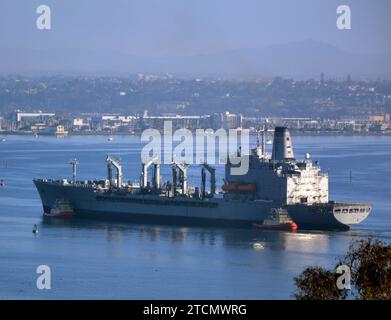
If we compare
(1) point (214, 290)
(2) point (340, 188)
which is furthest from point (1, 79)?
(1) point (214, 290)

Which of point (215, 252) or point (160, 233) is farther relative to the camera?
point (160, 233)

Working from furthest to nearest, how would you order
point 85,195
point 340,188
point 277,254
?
1. point 340,188
2. point 85,195
3. point 277,254

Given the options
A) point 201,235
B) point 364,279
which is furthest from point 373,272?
point 201,235

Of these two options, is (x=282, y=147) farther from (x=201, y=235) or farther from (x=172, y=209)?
(x=201, y=235)

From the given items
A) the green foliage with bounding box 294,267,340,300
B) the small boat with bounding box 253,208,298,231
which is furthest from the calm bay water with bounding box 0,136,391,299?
the green foliage with bounding box 294,267,340,300

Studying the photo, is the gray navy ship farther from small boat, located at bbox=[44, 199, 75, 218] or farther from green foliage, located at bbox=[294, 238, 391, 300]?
green foliage, located at bbox=[294, 238, 391, 300]

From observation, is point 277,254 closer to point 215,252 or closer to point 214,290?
point 215,252

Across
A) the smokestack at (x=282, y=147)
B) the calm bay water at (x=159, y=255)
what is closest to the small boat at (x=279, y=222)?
the calm bay water at (x=159, y=255)
